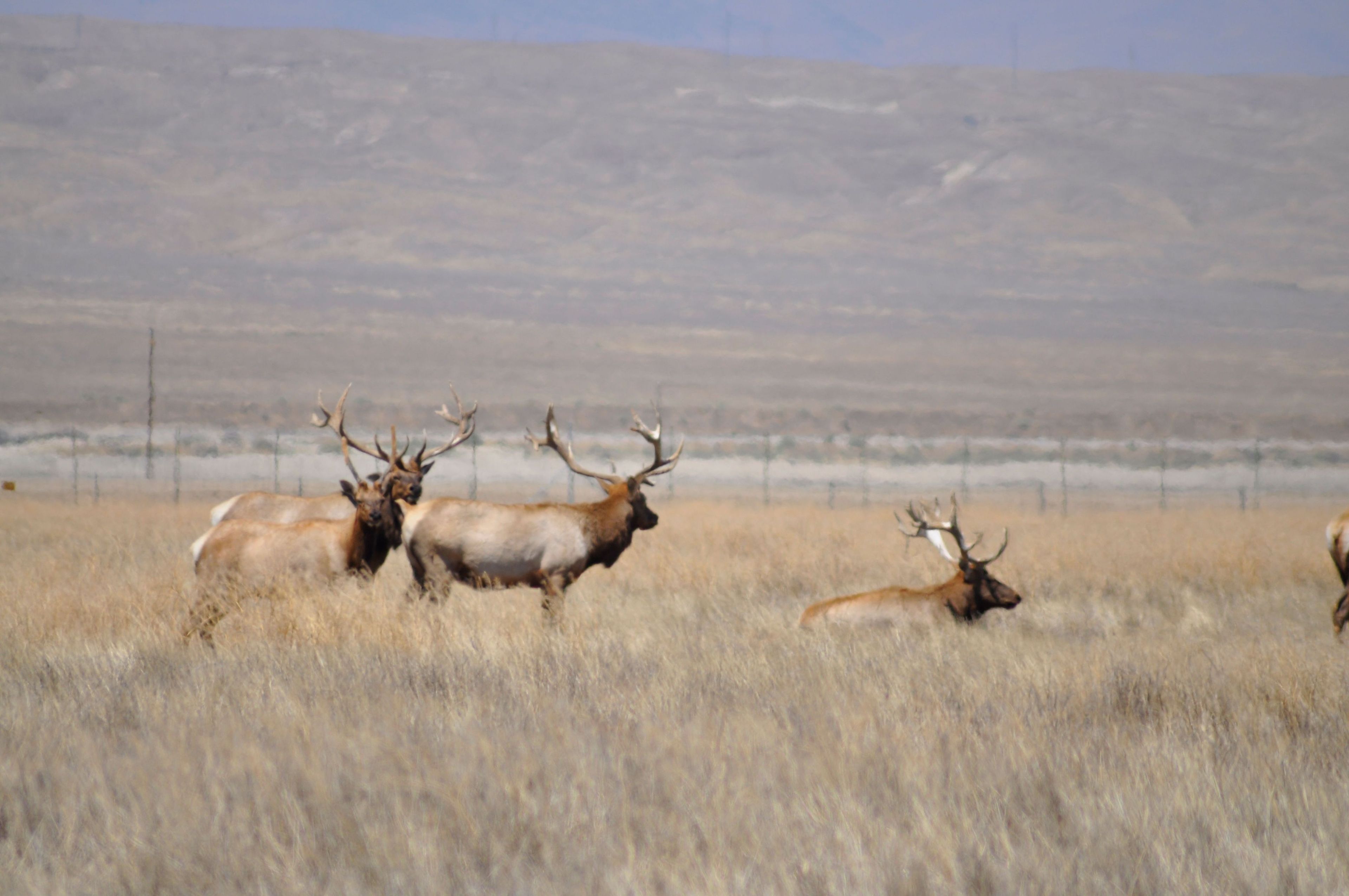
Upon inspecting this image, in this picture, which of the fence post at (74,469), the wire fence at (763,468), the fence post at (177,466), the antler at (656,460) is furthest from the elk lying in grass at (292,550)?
the wire fence at (763,468)

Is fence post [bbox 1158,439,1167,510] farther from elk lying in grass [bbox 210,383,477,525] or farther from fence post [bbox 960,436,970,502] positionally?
elk lying in grass [bbox 210,383,477,525]

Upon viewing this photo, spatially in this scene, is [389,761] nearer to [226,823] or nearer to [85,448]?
[226,823]

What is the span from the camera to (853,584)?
625 inches

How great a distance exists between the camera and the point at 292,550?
11289 mm

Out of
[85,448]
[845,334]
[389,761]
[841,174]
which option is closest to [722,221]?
[841,174]

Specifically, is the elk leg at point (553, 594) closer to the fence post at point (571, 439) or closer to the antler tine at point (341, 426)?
the antler tine at point (341, 426)

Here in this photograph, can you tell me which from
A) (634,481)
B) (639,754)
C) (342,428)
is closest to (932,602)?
(634,481)

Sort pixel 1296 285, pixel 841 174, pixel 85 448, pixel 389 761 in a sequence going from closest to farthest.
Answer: pixel 389 761, pixel 85 448, pixel 1296 285, pixel 841 174

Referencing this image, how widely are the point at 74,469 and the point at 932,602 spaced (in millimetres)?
33936

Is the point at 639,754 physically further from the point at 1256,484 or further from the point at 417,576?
the point at 1256,484

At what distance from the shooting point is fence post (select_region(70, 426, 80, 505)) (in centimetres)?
3412

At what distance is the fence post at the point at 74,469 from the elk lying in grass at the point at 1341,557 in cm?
2669

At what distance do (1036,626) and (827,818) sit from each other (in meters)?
7.56

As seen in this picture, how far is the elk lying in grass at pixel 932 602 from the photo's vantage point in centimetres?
1208
